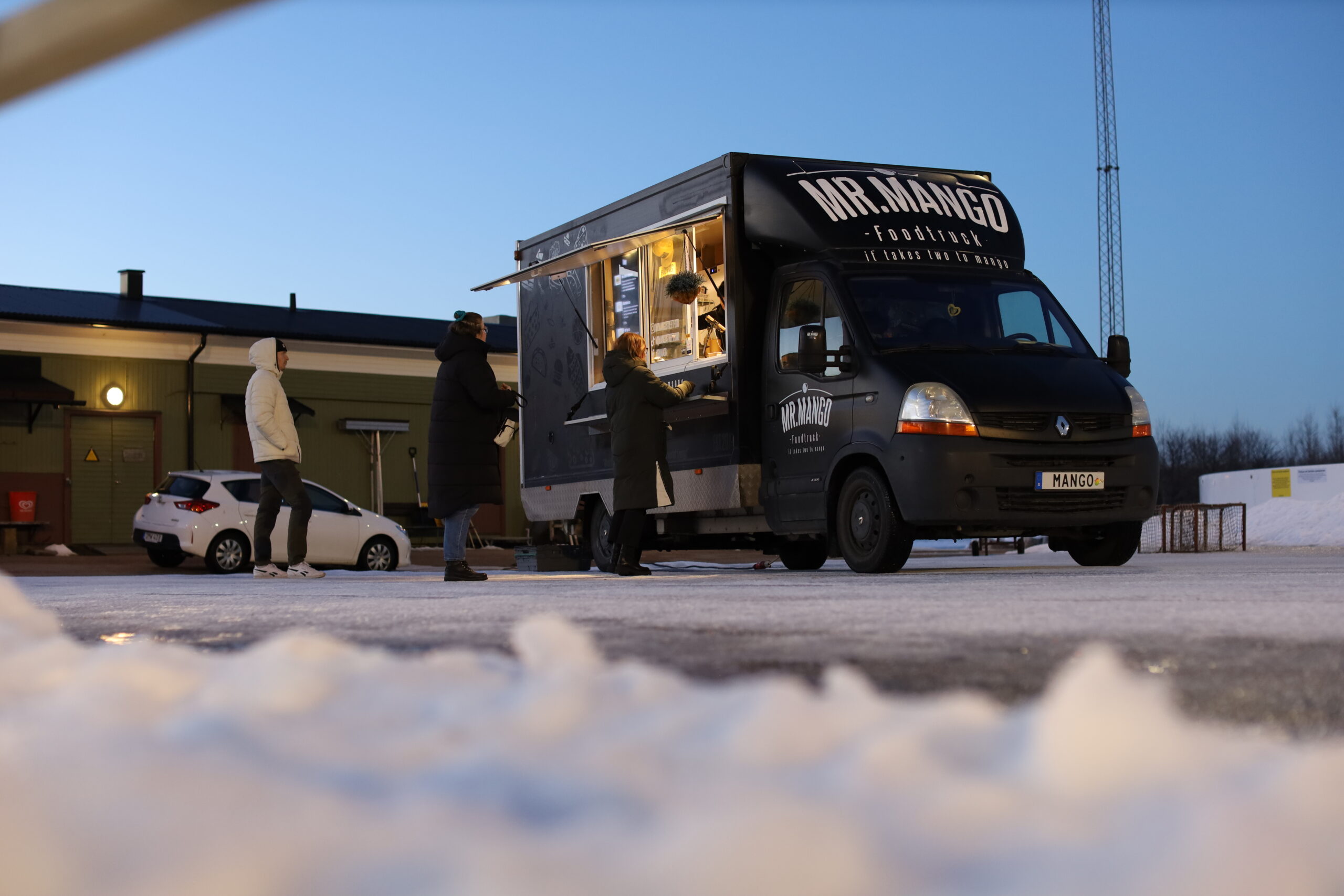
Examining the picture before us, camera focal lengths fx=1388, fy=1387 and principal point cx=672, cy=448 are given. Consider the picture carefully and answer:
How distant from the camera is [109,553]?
2455 centimetres

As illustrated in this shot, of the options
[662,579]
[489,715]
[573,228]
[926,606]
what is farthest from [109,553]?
[489,715]

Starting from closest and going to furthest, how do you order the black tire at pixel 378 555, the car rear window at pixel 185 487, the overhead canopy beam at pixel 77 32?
the overhead canopy beam at pixel 77 32, the car rear window at pixel 185 487, the black tire at pixel 378 555

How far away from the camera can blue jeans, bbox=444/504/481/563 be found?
31.5ft

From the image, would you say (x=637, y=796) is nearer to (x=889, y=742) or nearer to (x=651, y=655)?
(x=889, y=742)

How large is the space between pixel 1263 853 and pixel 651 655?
1.53 m

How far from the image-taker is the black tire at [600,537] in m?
12.5

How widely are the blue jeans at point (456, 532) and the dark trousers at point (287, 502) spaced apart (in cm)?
219

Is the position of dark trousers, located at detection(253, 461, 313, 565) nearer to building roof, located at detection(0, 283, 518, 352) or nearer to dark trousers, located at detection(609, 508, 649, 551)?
dark trousers, located at detection(609, 508, 649, 551)

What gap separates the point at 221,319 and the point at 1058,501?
2544cm

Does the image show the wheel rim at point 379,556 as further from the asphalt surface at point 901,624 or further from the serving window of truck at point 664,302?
the asphalt surface at point 901,624

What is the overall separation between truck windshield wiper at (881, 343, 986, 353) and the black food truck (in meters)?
0.03

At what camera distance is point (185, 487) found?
18.4 meters

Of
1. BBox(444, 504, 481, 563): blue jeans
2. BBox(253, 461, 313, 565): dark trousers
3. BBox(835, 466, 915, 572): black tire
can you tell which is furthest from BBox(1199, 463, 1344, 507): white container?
BBox(444, 504, 481, 563): blue jeans

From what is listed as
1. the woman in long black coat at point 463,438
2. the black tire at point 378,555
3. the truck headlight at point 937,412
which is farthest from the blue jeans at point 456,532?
the black tire at point 378,555
